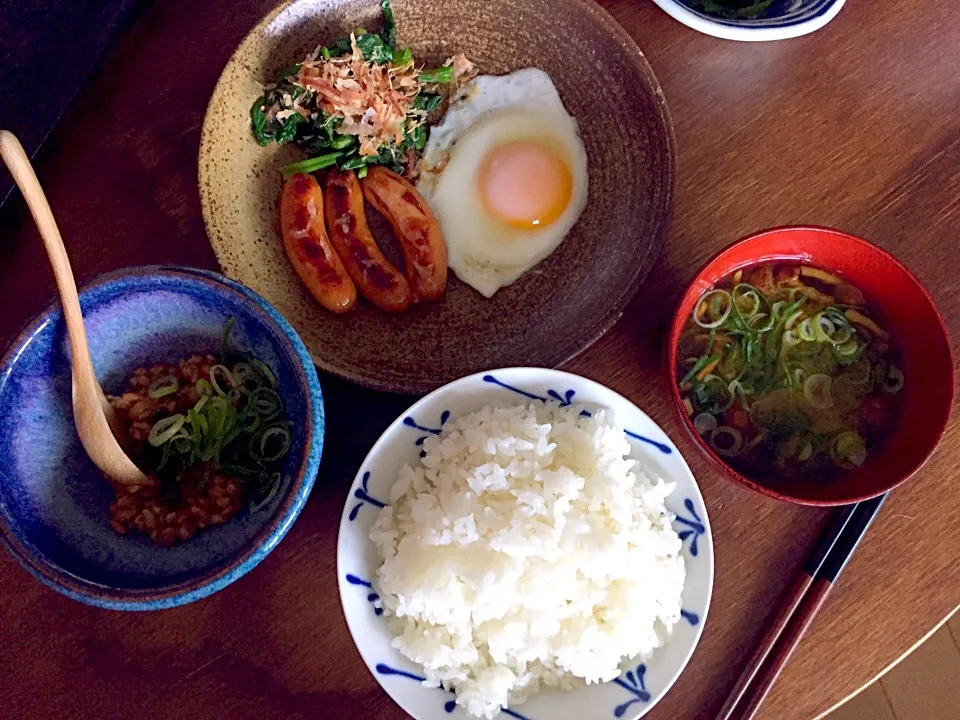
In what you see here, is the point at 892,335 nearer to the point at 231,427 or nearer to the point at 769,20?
the point at 769,20

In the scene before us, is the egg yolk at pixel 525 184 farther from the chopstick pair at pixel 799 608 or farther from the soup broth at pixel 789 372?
the chopstick pair at pixel 799 608

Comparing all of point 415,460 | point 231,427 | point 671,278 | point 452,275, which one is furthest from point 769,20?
point 231,427

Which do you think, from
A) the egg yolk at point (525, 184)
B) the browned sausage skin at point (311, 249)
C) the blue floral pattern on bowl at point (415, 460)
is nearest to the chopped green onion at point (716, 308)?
the blue floral pattern on bowl at point (415, 460)

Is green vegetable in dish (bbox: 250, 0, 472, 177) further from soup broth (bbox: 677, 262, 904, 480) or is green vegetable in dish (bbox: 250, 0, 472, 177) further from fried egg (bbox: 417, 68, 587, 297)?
soup broth (bbox: 677, 262, 904, 480)

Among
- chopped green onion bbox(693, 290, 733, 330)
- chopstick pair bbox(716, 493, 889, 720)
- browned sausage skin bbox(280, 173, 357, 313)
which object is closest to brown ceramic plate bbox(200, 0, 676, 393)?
browned sausage skin bbox(280, 173, 357, 313)

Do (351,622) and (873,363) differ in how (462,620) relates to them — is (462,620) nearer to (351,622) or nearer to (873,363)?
(351,622)
